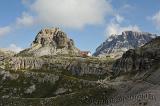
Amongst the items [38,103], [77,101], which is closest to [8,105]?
Result: [38,103]

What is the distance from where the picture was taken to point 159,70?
6924 inches

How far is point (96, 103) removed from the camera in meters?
166

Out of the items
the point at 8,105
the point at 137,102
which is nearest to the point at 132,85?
the point at 137,102

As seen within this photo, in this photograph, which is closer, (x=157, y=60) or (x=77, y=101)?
(x=77, y=101)

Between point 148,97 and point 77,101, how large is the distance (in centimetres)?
4439

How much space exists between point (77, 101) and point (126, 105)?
38.1 meters

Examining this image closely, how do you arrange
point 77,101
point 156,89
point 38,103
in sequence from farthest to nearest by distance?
point 38,103, point 77,101, point 156,89

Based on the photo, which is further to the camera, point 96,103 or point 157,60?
point 157,60

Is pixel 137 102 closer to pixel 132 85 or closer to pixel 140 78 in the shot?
pixel 132 85

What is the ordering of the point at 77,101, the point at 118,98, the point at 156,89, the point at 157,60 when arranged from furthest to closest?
the point at 157,60 < the point at 77,101 < the point at 118,98 < the point at 156,89

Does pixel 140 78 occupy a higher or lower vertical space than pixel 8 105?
higher

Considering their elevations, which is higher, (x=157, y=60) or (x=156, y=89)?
(x=157, y=60)

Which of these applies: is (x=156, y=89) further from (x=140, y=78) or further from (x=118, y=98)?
(x=140, y=78)

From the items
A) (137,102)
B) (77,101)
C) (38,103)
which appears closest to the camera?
(137,102)
